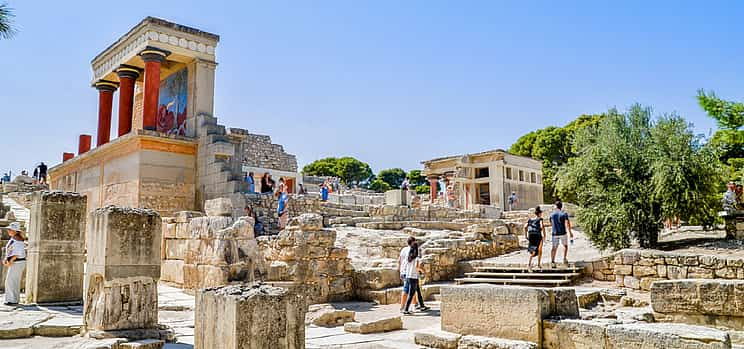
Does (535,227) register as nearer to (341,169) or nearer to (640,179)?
(640,179)

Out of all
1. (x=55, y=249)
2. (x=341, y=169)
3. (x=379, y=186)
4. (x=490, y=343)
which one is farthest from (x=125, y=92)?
(x=379, y=186)

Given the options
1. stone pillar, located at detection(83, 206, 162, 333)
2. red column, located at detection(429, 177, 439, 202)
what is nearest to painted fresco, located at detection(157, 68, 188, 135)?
stone pillar, located at detection(83, 206, 162, 333)

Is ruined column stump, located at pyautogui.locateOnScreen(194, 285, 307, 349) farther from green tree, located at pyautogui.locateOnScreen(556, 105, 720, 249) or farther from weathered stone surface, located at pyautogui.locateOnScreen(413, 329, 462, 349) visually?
green tree, located at pyautogui.locateOnScreen(556, 105, 720, 249)

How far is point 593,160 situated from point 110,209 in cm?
1181

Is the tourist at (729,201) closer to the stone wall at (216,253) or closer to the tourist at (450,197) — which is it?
the stone wall at (216,253)

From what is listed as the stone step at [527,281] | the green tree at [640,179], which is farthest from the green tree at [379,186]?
the stone step at [527,281]

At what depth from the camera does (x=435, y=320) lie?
341 inches

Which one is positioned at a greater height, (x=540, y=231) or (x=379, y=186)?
(x=379, y=186)

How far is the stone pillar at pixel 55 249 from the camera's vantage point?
826 cm

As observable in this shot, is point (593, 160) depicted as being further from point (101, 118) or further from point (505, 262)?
point (101, 118)

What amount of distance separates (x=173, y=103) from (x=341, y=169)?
1857 inches

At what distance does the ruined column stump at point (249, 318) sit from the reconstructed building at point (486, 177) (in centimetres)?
2939

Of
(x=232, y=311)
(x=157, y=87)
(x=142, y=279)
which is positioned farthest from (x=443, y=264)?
(x=157, y=87)

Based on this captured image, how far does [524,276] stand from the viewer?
1168 centimetres
